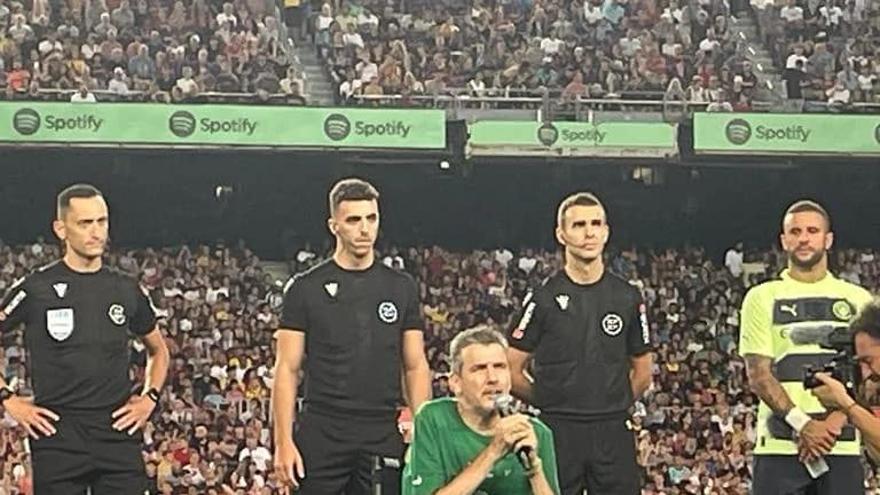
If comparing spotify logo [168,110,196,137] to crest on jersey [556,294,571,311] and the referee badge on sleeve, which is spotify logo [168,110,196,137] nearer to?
the referee badge on sleeve

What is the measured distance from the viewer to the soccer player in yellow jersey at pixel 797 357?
837 centimetres

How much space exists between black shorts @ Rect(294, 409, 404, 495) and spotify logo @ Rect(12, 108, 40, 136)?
16294mm

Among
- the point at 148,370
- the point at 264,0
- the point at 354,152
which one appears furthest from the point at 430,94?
the point at 148,370

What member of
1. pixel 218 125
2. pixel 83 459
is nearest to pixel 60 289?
pixel 83 459

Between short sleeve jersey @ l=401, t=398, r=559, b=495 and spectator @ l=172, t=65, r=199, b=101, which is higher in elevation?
spectator @ l=172, t=65, r=199, b=101

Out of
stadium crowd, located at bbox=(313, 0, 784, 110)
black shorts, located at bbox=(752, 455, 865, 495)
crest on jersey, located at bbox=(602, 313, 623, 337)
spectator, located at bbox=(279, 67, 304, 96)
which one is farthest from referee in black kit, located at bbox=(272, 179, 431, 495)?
→ stadium crowd, located at bbox=(313, 0, 784, 110)

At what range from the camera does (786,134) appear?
25.5 meters

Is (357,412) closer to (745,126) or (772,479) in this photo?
(772,479)

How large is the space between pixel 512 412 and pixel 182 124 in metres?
18.3

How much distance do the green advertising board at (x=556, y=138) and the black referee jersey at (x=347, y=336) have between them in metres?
16.6

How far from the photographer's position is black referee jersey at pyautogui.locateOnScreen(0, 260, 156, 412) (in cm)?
849

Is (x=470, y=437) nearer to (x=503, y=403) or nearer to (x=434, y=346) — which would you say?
(x=503, y=403)

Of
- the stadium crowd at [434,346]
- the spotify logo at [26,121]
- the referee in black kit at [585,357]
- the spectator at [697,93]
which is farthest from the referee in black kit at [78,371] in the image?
the spectator at [697,93]

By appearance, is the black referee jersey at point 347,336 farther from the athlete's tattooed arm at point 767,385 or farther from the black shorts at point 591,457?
the athlete's tattooed arm at point 767,385
